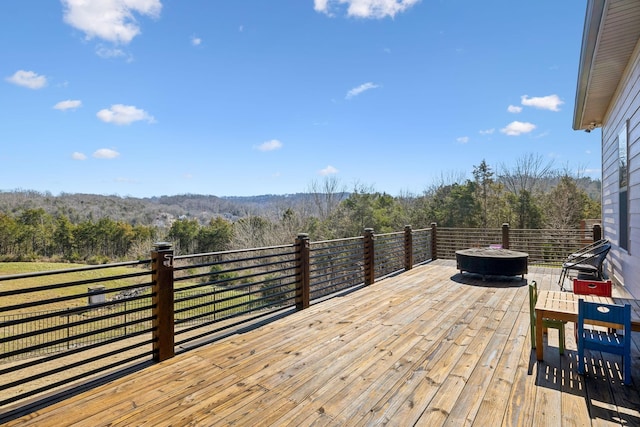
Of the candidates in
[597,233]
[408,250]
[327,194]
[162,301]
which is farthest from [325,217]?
[162,301]

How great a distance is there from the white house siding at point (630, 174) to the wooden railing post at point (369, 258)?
386cm

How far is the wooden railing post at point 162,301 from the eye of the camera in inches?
120

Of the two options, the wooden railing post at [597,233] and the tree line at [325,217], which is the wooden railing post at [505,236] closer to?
the wooden railing post at [597,233]

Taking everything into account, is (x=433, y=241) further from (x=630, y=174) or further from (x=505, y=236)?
(x=630, y=174)

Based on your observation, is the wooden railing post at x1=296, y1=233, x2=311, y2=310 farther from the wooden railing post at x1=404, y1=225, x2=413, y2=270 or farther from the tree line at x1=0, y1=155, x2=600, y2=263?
the tree line at x1=0, y1=155, x2=600, y2=263

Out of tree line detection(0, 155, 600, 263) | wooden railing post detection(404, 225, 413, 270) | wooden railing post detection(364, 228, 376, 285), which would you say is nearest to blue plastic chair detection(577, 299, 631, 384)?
wooden railing post detection(364, 228, 376, 285)

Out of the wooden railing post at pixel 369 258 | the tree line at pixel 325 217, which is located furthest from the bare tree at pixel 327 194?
the wooden railing post at pixel 369 258

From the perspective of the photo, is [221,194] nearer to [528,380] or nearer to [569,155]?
[569,155]

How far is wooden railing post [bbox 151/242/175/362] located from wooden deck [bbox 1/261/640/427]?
0.50 ft

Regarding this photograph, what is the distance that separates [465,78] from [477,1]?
2.92 m

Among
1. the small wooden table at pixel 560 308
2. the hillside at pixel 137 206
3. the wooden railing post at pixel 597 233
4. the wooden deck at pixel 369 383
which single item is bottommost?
the wooden deck at pixel 369 383

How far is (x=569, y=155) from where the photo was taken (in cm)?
1880

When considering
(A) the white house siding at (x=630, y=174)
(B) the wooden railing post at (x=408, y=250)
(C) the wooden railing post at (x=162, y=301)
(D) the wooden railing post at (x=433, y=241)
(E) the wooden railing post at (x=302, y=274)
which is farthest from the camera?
(D) the wooden railing post at (x=433, y=241)

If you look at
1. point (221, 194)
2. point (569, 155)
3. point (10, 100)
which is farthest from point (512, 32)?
point (221, 194)
